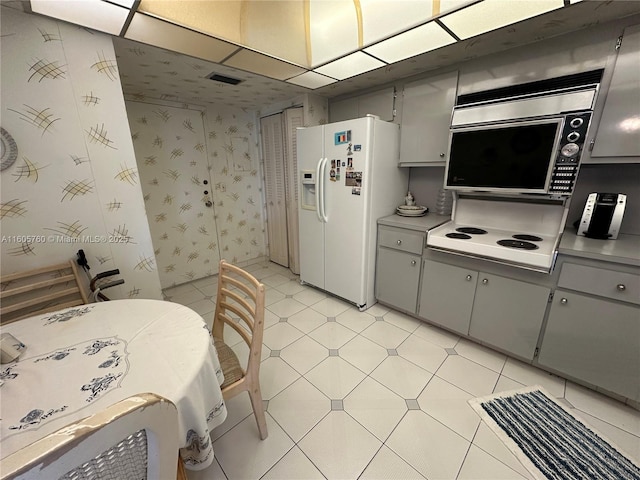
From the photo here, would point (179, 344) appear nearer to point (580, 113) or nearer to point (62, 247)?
point (62, 247)

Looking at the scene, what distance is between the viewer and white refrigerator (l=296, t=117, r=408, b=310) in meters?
2.27

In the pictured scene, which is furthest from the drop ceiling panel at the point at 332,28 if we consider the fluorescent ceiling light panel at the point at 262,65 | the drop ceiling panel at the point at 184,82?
the drop ceiling panel at the point at 184,82

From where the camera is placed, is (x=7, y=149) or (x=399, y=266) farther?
(x=399, y=266)

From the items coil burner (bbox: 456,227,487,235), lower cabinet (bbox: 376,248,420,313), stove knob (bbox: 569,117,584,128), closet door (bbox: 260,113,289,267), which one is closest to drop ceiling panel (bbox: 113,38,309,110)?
closet door (bbox: 260,113,289,267)

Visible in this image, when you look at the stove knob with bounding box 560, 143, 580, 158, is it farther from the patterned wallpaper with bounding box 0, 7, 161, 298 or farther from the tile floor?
the patterned wallpaper with bounding box 0, 7, 161, 298

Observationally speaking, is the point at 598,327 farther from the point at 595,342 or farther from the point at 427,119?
the point at 427,119

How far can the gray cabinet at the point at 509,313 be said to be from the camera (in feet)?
5.57

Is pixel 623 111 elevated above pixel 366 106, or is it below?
below

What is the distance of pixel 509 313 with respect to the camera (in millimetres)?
1802

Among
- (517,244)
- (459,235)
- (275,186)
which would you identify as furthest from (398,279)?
(275,186)

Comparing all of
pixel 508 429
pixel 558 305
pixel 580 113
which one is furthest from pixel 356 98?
pixel 508 429

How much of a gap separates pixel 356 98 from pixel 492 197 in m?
1.71

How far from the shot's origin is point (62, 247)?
5.26 feet

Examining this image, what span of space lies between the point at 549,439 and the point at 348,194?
2.07 m
